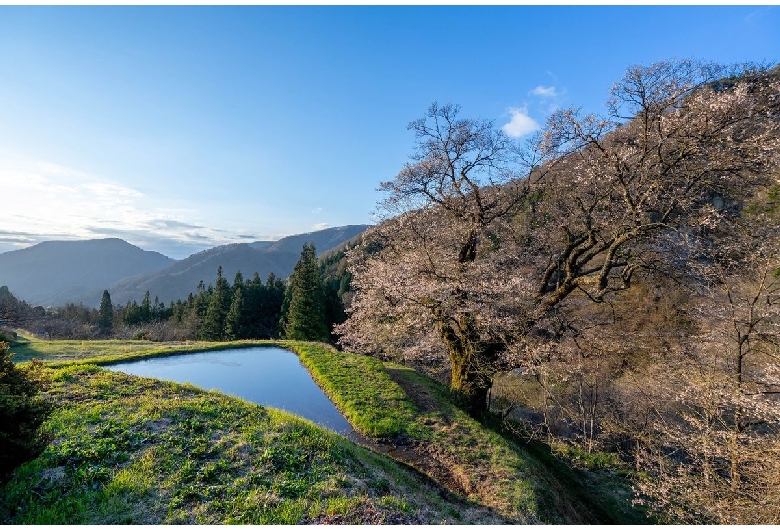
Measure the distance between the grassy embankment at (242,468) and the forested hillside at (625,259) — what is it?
2744mm

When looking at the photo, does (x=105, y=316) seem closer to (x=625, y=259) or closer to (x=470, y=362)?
(x=470, y=362)

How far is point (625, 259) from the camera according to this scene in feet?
35.3

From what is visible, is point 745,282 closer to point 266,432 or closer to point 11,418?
point 266,432

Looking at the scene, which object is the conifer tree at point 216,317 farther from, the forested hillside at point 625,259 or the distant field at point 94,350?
the forested hillside at point 625,259

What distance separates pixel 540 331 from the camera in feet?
38.7

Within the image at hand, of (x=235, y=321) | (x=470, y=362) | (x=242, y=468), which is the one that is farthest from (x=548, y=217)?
(x=235, y=321)

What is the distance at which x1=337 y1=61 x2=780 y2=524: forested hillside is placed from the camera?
26.7 feet

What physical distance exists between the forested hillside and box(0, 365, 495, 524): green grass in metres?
5.23

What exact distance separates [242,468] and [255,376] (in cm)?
888

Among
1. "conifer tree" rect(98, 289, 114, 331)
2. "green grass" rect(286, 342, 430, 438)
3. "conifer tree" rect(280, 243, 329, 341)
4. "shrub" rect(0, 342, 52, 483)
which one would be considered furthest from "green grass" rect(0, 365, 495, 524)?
"conifer tree" rect(98, 289, 114, 331)

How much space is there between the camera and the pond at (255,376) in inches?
449

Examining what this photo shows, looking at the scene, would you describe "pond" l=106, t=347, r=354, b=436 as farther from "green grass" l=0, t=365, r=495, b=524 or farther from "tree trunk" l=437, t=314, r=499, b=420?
"tree trunk" l=437, t=314, r=499, b=420

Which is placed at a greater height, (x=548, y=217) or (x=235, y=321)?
(x=548, y=217)

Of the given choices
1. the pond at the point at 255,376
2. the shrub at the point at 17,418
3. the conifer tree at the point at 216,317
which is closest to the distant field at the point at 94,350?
the pond at the point at 255,376
